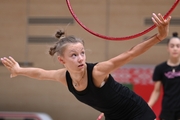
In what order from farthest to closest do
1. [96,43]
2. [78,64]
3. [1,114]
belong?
[96,43] < [1,114] < [78,64]

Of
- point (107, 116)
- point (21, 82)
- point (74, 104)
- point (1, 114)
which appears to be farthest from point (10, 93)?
point (107, 116)

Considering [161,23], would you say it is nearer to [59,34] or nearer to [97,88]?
[97,88]

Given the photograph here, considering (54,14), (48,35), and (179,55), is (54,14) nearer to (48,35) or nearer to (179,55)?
(48,35)

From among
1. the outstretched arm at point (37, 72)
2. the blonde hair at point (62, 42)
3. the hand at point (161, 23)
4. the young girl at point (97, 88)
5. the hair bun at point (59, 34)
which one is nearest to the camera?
the hand at point (161, 23)

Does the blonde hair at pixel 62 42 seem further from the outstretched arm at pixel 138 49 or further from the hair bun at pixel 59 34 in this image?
the outstretched arm at pixel 138 49

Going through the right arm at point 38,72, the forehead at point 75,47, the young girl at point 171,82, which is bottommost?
the young girl at point 171,82

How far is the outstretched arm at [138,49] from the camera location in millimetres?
2664

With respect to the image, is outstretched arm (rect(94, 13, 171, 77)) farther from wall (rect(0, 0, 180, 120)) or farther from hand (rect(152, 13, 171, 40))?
wall (rect(0, 0, 180, 120))

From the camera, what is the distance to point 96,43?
7.13 metres

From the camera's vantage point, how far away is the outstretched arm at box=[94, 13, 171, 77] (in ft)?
8.74

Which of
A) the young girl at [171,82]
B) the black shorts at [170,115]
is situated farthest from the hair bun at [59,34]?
the black shorts at [170,115]

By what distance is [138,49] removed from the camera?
2.79m

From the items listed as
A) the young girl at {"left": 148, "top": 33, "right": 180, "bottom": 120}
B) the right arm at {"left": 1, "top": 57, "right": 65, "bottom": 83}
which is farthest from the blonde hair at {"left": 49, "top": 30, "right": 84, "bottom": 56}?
the young girl at {"left": 148, "top": 33, "right": 180, "bottom": 120}

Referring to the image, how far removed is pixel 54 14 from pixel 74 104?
1742mm
